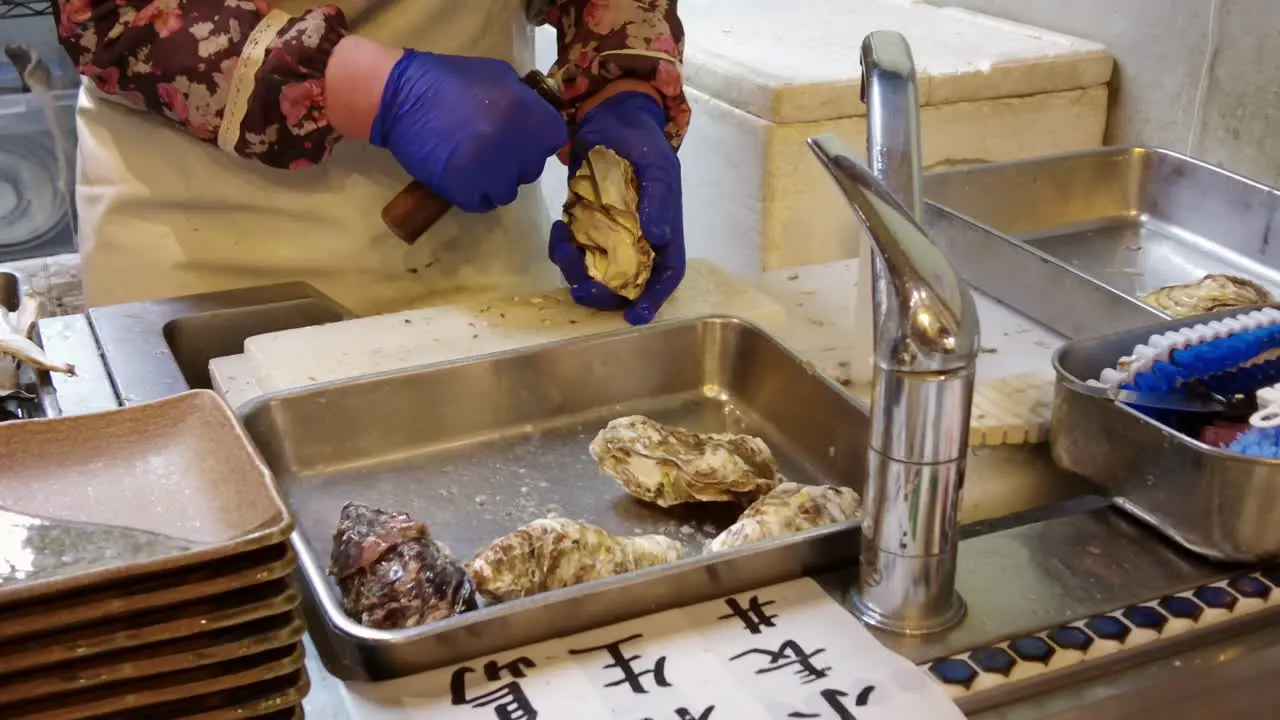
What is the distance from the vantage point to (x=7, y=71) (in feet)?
9.27

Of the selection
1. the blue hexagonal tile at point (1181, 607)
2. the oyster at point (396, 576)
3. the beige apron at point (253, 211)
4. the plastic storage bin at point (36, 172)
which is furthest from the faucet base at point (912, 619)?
the plastic storage bin at point (36, 172)

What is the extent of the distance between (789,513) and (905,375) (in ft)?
0.65

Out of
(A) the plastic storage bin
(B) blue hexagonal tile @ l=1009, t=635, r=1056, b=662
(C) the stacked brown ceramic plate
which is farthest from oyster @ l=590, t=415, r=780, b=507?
(A) the plastic storage bin

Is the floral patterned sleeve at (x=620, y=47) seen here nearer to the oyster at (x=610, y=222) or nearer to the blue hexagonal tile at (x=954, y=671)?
the oyster at (x=610, y=222)

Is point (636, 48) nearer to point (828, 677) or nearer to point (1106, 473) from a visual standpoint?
point (1106, 473)

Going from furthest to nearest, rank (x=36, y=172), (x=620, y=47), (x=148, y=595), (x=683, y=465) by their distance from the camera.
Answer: (x=36, y=172), (x=620, y=47), (x=683, y=465), (x=148, y=595)

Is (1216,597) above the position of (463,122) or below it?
below

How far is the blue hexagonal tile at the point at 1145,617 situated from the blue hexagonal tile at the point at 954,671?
4.7 inches

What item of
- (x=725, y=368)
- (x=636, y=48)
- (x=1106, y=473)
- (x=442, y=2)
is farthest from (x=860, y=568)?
(x=442, y=2)

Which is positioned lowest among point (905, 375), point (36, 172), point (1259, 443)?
point (36, 172)

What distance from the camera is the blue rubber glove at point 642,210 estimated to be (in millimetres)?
1185

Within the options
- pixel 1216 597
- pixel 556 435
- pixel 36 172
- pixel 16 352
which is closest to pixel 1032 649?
pixel 1216 597

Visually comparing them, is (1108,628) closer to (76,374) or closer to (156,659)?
(156,659)

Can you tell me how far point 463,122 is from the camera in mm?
1096
